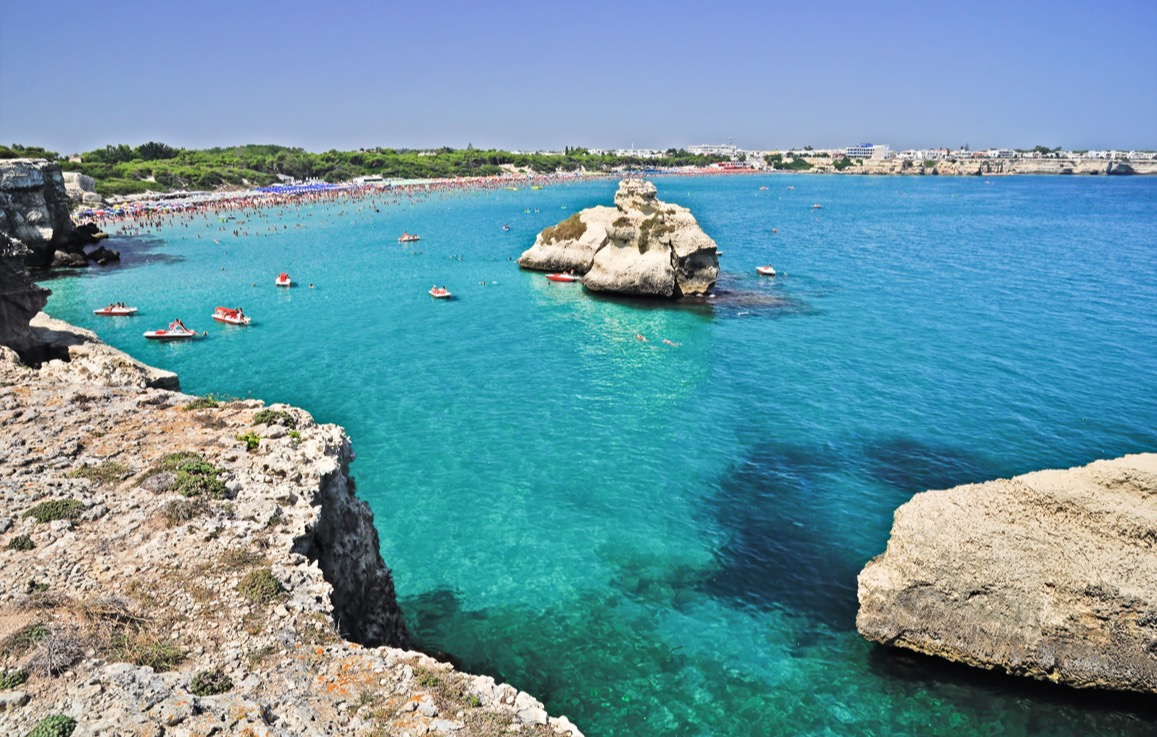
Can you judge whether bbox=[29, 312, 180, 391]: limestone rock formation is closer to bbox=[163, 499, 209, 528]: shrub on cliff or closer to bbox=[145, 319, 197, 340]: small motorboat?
bbox=[163, 499, 209, 528]: shrub on cliff

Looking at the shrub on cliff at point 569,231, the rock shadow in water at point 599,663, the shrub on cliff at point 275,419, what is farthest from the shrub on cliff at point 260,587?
the shrub on cliff at point 569,231

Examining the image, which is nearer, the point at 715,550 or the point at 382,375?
the point at 715,550

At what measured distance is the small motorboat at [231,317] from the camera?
176ft

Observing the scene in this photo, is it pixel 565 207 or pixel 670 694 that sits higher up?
pixel 565 207

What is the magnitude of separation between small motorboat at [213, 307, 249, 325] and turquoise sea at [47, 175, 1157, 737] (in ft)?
3.73

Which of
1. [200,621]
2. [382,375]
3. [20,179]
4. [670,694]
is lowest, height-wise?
[670,694]

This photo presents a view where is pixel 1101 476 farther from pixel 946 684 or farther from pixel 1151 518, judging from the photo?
pixel 946 684

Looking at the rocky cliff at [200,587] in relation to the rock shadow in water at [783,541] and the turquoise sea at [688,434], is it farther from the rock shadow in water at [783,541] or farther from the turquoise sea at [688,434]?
the rock shadow in water at [783,541]

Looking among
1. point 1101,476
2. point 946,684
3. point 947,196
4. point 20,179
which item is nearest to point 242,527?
point 946,684

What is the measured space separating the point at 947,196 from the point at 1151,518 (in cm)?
20428

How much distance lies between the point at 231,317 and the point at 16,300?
23.9 m

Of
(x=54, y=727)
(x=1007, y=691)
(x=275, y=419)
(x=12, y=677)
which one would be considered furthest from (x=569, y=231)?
(x=54, y=727)

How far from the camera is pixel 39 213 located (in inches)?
2704

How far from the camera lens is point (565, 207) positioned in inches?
6033
